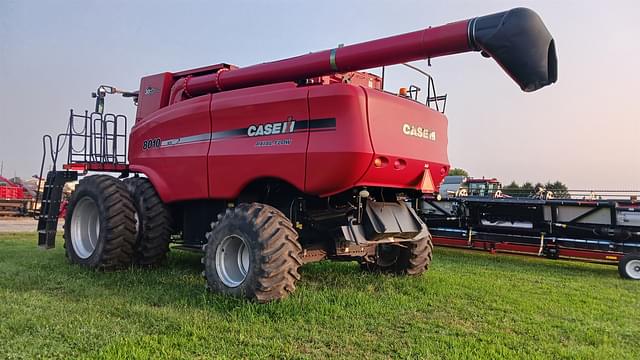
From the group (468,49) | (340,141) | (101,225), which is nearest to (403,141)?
→ (340,141)

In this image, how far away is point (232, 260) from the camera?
579 centimetres

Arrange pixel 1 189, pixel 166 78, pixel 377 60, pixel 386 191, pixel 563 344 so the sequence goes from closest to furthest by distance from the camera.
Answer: pixel 563 344
pixel 377 60
pixel 386 191
pixel 166 78
pixel 1 189

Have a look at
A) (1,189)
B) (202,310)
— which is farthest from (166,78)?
(1,189)

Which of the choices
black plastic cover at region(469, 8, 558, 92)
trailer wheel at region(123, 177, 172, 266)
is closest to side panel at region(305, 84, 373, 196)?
black plastic cover at region(469, 8, 558, 92)

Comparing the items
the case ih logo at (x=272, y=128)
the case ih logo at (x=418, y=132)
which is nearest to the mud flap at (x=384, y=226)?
the case ih logo at (x=418, y=132)

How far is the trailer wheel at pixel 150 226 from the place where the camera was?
698cm

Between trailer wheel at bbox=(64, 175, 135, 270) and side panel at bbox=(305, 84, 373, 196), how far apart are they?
9.96 ft

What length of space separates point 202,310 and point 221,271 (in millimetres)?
744

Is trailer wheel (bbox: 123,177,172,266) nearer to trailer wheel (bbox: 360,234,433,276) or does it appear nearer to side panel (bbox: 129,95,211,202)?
side panel (bbox: 129,95,211,202)

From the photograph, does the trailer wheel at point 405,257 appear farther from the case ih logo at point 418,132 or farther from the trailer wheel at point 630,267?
the trailer wheel at point 630,267

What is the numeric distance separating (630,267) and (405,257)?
13.8 ft

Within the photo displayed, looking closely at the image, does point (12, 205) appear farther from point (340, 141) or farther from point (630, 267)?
point (630, 267)

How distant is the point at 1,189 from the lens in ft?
79.5

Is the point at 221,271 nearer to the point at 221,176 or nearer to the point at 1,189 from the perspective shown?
the point at 221,176
